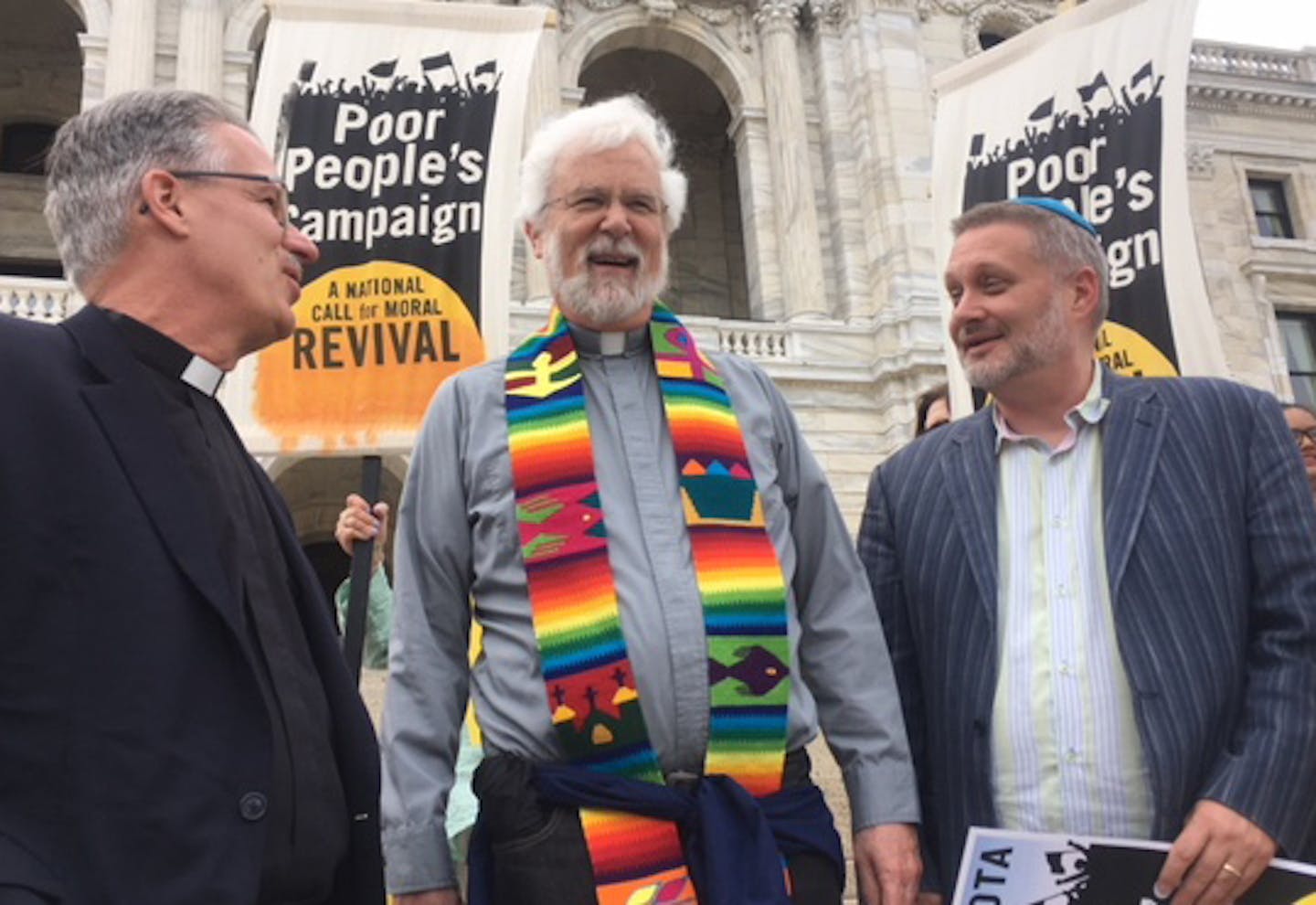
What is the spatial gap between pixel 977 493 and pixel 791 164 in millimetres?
14742

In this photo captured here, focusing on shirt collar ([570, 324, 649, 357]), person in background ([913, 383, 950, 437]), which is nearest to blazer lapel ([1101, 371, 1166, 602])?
shirt collar ([570, 324, 649, 357])

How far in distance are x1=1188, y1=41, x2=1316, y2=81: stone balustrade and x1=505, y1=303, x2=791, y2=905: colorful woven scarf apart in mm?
22349

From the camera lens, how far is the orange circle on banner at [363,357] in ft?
17.3

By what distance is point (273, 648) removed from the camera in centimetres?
196

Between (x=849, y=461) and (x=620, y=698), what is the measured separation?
44.8 feet

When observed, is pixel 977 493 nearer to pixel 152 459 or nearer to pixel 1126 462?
pixel 1126 462

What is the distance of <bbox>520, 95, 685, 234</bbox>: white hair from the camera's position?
259cm

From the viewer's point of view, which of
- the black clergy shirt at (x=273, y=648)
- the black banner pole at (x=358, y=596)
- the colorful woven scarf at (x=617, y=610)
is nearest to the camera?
the black clergy shirt at (x=273, y=648)

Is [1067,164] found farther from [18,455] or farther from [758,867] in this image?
[18,455]

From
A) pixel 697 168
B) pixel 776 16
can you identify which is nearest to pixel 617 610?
pixel 776 16

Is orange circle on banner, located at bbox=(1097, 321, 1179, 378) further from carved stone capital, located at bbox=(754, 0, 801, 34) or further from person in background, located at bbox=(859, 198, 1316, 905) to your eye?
carved stone capital, located at bbox=(754, 0, 801, 34)

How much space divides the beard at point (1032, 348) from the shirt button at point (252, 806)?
192cm

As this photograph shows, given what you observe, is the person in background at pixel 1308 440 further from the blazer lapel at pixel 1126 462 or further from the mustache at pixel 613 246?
the mustache at pixel 613 246

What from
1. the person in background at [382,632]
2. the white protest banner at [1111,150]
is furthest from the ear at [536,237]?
the white protest banner at [1111,150]
